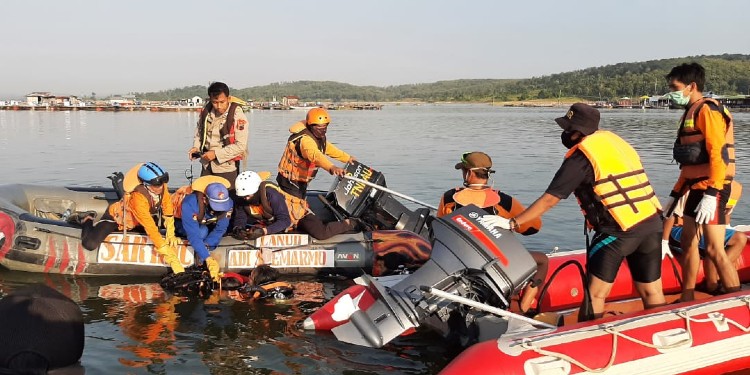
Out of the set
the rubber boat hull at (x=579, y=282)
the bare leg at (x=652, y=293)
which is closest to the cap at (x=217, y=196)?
the rubber boat hull at (x=579, y=282)

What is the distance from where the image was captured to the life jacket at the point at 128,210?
7234 mm

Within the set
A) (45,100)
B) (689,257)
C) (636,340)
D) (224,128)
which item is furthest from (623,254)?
(45,100)

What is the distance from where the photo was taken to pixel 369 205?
8602 mm

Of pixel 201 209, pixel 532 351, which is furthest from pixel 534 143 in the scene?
pixel 532 351

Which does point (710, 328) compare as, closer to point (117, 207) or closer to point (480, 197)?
point (480, 197)

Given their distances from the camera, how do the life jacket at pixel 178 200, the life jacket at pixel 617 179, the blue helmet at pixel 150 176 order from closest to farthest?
the life jacket at pixel 617 179 → the blue helmet at pixel 150 176 → the life jacket at pixel 178 200

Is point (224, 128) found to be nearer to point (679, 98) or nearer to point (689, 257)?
point (679, 98)

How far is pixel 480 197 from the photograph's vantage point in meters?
5.34

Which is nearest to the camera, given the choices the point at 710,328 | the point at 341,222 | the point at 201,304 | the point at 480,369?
the point at 480,369

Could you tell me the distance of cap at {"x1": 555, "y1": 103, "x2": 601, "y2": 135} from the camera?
4457 millimetres

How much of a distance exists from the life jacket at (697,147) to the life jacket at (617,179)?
3.81 ft

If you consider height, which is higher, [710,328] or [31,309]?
[31,309]

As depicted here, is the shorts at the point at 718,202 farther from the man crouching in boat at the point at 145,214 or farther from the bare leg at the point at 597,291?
the man crouching in boat at the point at 145,214

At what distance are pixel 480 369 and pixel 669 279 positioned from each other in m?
3.08
